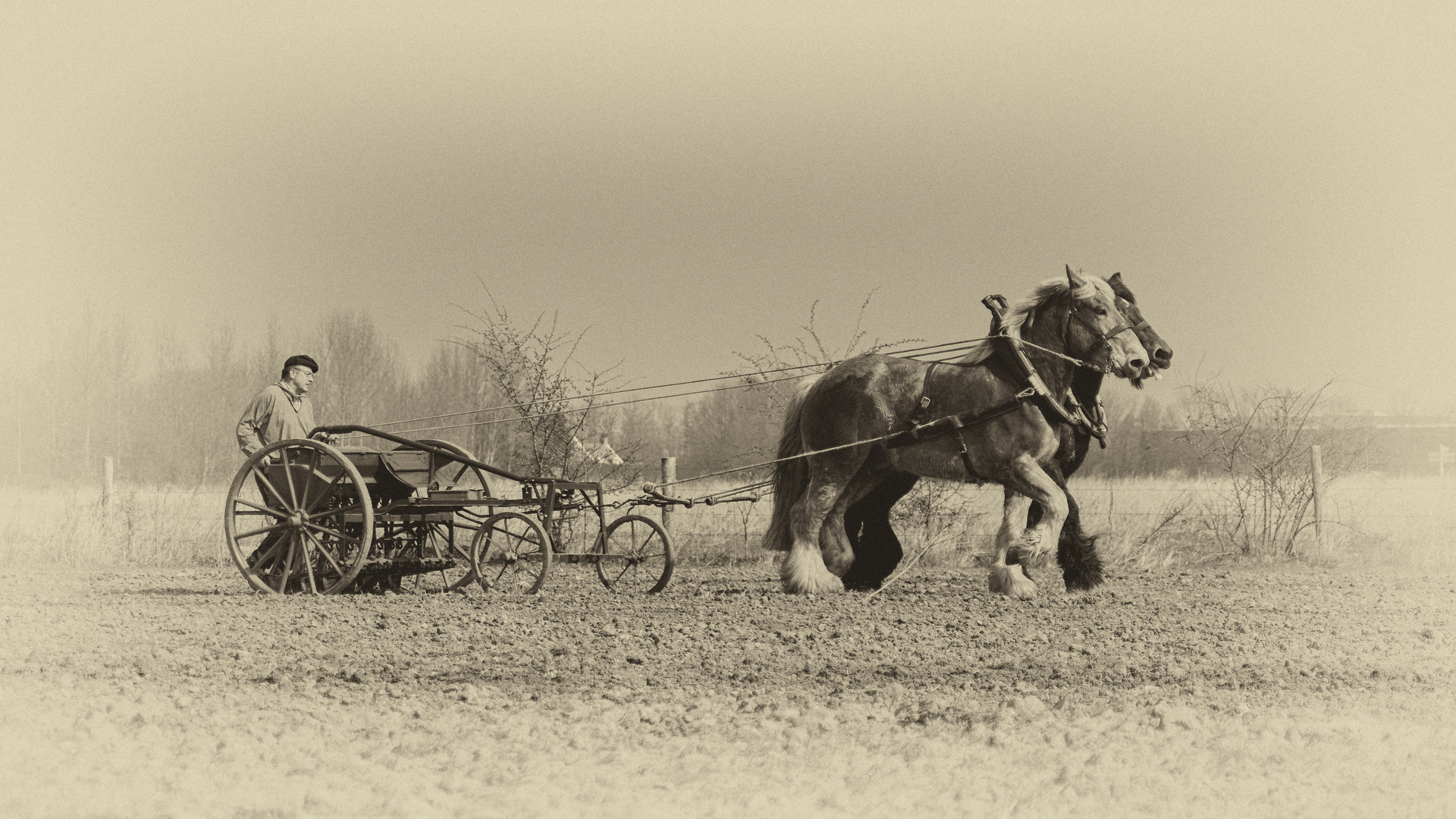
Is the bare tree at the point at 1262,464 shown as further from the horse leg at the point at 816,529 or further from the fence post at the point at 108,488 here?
the fence post at the point at 108,488

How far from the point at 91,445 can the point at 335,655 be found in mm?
29451

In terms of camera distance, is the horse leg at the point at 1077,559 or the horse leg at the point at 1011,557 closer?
the horse leg at the point at 1011,557

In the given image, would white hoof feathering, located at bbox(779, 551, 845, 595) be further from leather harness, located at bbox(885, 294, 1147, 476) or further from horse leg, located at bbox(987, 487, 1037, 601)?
horse leg, located at bbox(987, 487, 1037, 601)

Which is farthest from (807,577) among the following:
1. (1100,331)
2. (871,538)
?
(1100,331)

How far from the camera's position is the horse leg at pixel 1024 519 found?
7.56m

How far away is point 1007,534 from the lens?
7840 millimetres

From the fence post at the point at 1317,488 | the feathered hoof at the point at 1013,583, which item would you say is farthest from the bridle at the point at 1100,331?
the fence post at the point at 1317,488

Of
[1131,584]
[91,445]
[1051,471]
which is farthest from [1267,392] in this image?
[91,445]

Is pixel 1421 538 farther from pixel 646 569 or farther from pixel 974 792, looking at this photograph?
pixel 974 792

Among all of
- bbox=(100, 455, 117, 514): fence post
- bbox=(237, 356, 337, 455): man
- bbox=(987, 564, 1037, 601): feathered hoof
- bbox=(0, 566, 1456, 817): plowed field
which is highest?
bbox=(237, 356, 337, 455): man

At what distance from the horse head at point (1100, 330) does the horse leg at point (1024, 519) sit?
0.80 m

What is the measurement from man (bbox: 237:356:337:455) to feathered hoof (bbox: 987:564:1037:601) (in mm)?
4767

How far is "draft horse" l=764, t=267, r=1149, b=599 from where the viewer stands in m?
7.77

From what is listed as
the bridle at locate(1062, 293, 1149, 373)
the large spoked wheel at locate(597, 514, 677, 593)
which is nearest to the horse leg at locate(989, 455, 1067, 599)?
the bridle at locate(1062, 293, 1149, 373)
